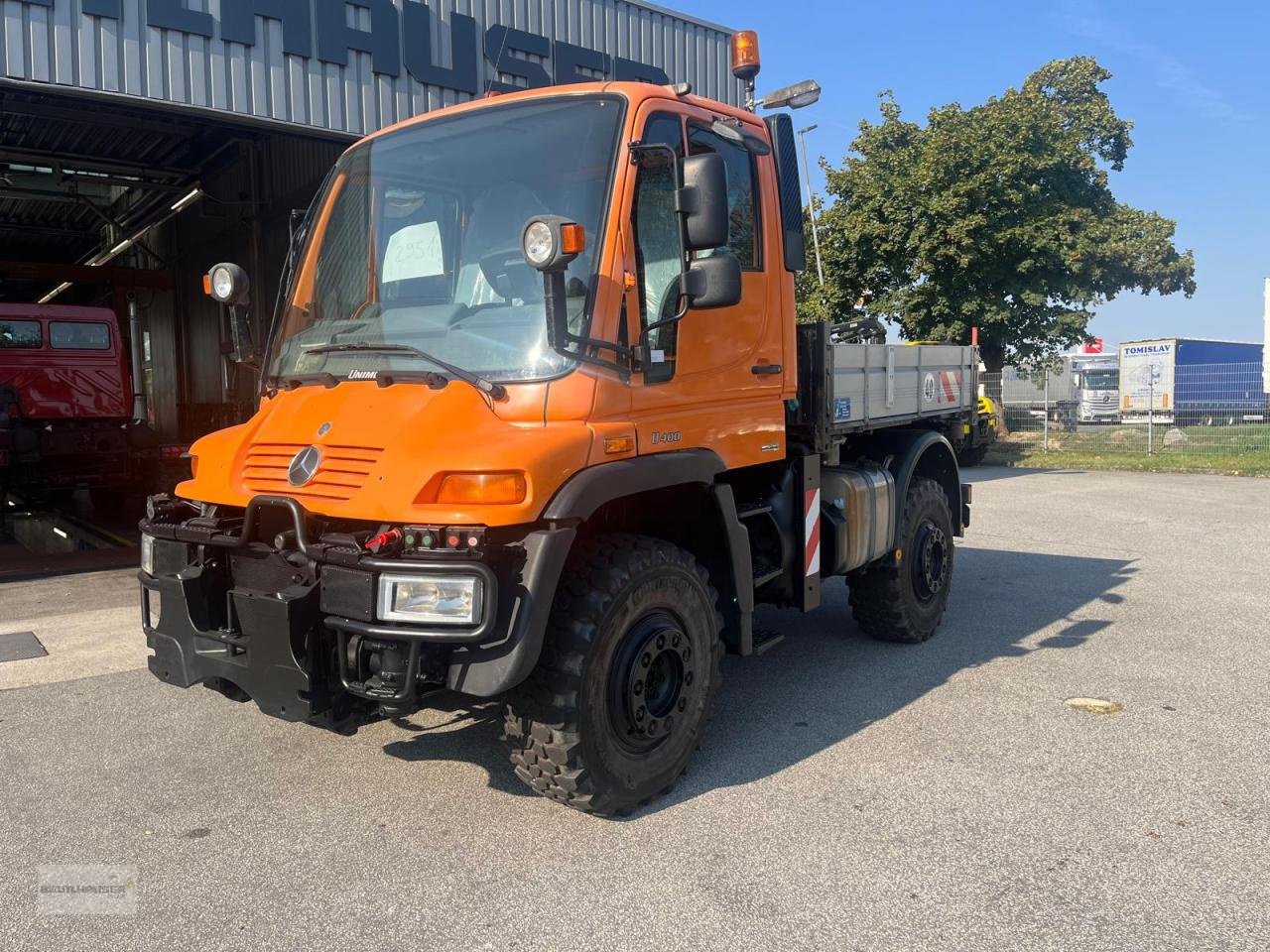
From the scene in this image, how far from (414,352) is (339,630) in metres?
1.12

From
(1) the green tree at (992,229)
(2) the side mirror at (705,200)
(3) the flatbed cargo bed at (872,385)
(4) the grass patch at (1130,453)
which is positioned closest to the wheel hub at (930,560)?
(3) the flatbed cargo bed at (872,385)

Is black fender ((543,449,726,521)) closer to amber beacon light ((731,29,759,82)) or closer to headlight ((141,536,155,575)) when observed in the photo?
headlight ((141,536,155,575))

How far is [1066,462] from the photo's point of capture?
20500 mm

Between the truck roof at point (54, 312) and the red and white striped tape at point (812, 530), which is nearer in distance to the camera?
the red and white striped tape at point (812, 530)

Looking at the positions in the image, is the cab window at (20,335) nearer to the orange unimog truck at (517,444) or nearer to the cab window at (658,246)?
the orange unimog truck at (517,444)

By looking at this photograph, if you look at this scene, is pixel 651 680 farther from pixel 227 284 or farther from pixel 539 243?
pixel 227 284

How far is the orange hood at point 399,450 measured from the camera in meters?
3.30

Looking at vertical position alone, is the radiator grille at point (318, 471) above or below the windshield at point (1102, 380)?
below

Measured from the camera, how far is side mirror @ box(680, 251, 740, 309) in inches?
151

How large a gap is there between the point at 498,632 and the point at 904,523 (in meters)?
3.74

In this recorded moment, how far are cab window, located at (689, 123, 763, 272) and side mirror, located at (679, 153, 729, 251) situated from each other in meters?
0.68

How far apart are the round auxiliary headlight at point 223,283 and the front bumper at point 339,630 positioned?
4.45 ft

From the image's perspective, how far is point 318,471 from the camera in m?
3.62

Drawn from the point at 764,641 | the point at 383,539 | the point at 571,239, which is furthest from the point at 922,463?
the point at 383,539
